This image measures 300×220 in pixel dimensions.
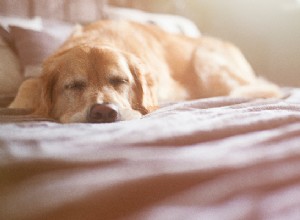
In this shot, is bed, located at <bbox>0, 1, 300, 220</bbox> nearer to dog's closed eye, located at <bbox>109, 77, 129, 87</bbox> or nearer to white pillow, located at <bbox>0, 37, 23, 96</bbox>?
dog's closed eye, located at <bbox>109, 77, 129, 87</bbox>

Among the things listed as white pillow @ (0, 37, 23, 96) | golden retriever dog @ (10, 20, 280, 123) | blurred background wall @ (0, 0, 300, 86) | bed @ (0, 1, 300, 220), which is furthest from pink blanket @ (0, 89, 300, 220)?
blurred background wall @ (0, 0, 300, 86)

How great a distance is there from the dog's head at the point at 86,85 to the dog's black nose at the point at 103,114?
8 centimetres

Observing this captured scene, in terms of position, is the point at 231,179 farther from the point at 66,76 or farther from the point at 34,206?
the point at 66,76

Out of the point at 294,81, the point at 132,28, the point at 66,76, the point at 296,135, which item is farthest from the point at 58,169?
the point at 294,81

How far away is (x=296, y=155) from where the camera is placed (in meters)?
1.12

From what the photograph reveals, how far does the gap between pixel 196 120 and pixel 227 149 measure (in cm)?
25

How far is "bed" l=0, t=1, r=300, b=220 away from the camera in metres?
0.86

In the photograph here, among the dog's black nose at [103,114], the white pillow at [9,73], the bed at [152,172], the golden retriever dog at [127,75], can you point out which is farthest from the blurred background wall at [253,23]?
the bed at [152,172]

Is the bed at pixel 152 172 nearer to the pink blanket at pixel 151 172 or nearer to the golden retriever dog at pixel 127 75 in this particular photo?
the pink blanket at pixel 151 172

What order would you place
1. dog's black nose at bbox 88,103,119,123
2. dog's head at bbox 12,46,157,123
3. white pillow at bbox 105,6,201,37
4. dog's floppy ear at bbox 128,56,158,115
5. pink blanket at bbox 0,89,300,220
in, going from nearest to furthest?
pink blanket at bbox 0,89,300,220
dog's black nose at bbox 88,103,119,123
dog's head at bbox 12,46,157,123
dog's floppy ear at bbox 128,56,158,115
white pillow at bbox 105,6,201,37

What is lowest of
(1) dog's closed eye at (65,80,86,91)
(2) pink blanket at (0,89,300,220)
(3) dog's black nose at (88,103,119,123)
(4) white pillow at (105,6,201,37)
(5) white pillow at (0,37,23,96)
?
(2) pink blanket at (0,89,300,220)

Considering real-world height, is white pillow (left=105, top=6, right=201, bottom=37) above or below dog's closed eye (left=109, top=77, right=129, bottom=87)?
above

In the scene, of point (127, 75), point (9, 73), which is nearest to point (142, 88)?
point (127, 75)

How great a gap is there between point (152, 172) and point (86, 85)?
3.20 feet
